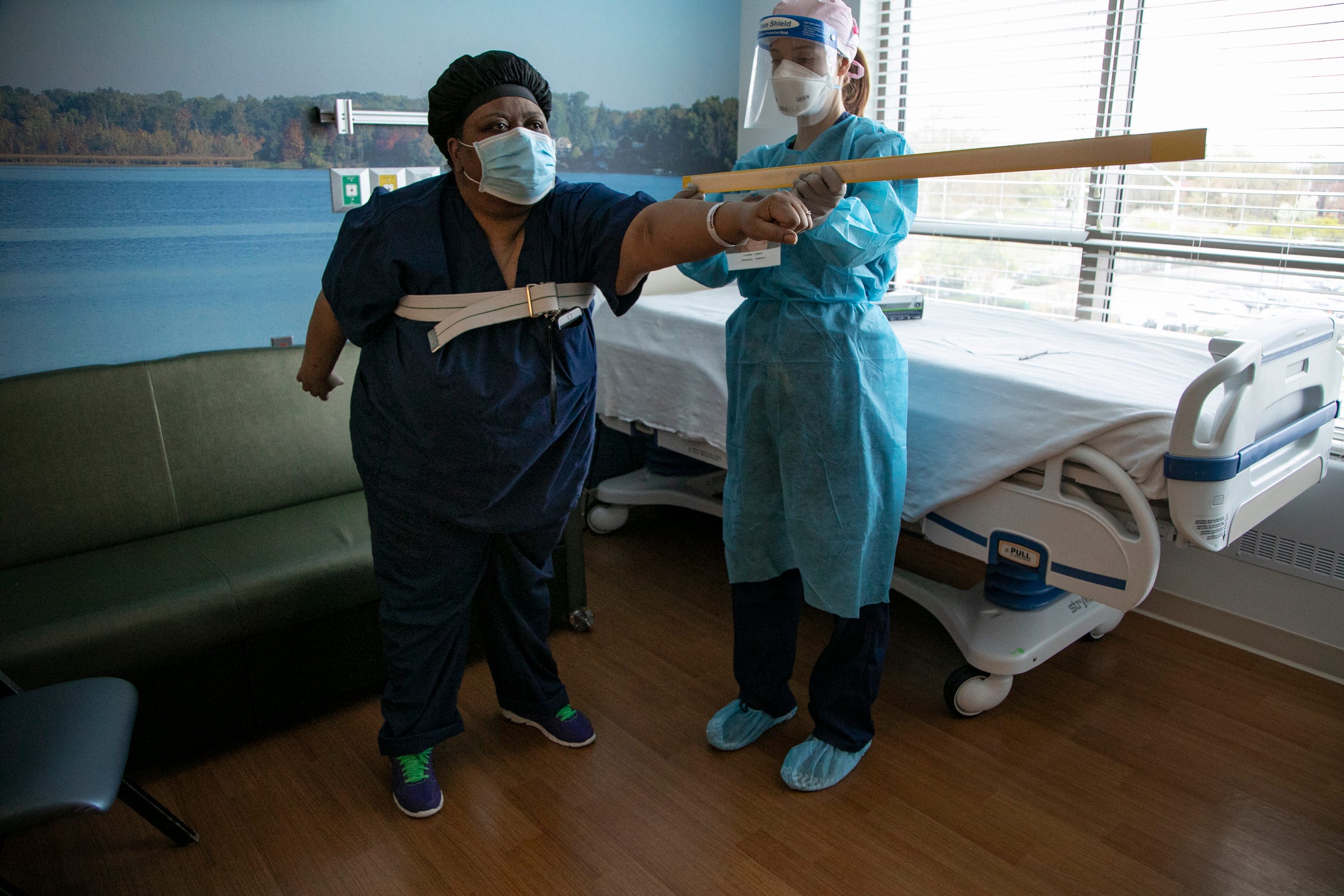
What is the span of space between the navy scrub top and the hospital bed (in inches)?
33.8

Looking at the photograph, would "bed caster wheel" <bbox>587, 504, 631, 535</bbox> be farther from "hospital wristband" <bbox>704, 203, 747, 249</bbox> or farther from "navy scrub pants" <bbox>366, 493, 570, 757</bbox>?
"hospital wristband" <bbox>704, 203, 747, 249</bbox>

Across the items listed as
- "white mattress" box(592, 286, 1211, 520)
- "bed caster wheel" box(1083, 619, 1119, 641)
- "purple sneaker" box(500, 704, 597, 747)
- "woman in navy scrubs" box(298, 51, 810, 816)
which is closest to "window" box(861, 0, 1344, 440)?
"white mattress" box(592, 286, 1211, 520)

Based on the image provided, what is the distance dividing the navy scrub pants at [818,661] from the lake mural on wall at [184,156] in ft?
5.21

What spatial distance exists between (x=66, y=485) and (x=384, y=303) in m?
1.11

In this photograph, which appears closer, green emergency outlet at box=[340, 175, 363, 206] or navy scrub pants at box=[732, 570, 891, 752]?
navy scrub pants at box=[732, 570, 891, 752]

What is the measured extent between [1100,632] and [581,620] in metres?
1.42

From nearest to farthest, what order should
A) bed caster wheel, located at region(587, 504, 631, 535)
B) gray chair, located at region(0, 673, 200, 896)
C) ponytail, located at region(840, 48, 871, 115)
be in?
1. gray chair, located at region(0, 673, 200, 896)
2. ponytail, located at region(840, 48, 871, 115)
3. bed caster wheel, located at region(587, 504, 631, 535)

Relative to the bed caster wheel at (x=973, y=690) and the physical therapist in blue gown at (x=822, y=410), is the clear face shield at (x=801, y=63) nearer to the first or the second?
the physical therapist in blue gown at (x=822, y=410)

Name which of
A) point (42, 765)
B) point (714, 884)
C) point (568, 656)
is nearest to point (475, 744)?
point (568, 656)

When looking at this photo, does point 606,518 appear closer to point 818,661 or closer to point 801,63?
point 818,661

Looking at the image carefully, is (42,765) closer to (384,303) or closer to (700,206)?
(384,303)

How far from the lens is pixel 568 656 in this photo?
253cm

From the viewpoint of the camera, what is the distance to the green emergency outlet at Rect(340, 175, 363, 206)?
2705 millimetres

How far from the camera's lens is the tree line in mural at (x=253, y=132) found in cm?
224
